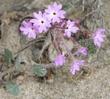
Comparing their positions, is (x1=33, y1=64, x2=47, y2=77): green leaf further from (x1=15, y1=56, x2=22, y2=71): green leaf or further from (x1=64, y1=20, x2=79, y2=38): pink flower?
(x1=64, y1=20, x2=79, y2=38): pink flower

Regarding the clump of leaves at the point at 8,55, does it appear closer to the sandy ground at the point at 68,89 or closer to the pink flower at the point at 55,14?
the sandy ground at the point at 68,89

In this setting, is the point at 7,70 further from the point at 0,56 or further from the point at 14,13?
the point at 14,13

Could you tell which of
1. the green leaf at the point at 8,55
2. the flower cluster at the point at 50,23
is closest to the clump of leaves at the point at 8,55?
the green leaf at the point at 8,55

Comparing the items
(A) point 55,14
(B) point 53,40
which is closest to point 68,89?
(B) point 53,40

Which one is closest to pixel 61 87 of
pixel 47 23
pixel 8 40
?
pixel 8 40

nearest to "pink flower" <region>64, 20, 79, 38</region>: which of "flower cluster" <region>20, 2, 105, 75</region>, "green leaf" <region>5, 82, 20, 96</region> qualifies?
"flower cluster" <region>20, 2, 105, 75</region>

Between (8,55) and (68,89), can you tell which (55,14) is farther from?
(68,89)
